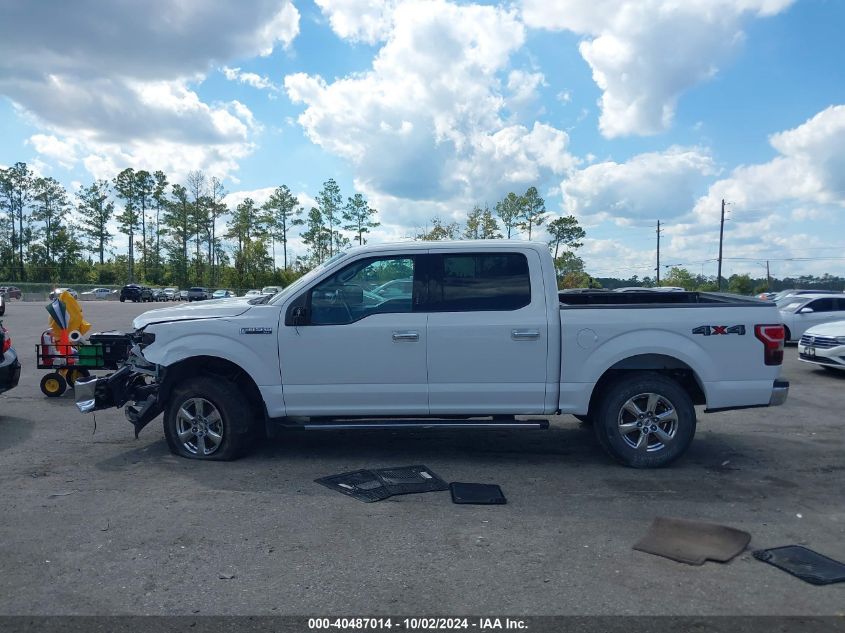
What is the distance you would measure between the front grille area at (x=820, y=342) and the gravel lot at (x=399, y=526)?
554 cm

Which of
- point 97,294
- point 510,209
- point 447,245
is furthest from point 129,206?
point 447,245

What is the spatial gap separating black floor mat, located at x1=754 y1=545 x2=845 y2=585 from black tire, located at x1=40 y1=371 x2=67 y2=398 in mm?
9496

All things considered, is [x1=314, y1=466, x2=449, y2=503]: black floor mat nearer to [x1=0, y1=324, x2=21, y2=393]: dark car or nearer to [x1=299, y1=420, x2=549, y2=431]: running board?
[x1=299, y1=420, x2=549, y2=431]: running board

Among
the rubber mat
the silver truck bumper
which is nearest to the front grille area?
the silver truck bumper

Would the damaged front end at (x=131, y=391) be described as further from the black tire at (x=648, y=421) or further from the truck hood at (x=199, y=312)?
the black tire at (x=648, y=421)

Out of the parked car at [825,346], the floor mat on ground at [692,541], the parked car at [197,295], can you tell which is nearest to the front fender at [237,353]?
the floor mat on ground at [692,541]

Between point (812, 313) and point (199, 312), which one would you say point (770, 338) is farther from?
point (812, 313)

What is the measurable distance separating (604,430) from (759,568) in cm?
213

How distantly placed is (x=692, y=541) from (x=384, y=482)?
2.47 m

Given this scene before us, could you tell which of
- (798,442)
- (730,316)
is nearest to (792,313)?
(798,442)

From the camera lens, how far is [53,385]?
33.0 feet

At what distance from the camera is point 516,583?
3906 millimetres

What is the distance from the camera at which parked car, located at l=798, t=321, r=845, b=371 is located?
1221 centimetres

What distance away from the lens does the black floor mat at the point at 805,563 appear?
13.0 feet
